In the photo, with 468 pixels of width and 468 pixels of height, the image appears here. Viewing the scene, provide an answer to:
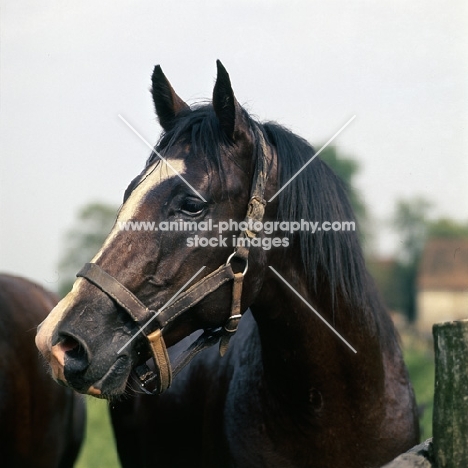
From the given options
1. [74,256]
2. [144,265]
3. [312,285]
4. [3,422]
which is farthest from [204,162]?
[74,256]

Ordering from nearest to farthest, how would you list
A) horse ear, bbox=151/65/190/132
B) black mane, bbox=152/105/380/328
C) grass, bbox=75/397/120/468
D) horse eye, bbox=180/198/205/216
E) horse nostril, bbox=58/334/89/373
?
1. horse nostril, bbox=58/334/89/373
2. horse eye, bbox=180/198/205/216
3. black mane, bbox=152/105/380/328
4. horse ear, bbox=151/65/190/132
5. grass, bbox=75/397/120/468

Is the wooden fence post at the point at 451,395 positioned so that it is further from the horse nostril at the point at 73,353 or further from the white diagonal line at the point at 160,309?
the horse nostril at the point at 73,353

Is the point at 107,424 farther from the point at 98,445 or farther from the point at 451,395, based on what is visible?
the point at 451,395

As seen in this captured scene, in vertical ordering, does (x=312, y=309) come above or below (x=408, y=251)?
above

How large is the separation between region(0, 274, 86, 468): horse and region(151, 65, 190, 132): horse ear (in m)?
2.44

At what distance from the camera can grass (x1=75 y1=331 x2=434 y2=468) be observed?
31.3 feet

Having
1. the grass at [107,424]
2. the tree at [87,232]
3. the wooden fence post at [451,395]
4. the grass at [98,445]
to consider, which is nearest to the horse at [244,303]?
the wooden fence post at [451,395]

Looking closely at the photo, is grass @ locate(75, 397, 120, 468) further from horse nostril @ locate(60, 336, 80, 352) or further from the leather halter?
horse nostril @ locate(60, 336, 80, 352)

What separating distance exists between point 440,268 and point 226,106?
2108 inches

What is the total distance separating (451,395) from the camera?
2.38 m

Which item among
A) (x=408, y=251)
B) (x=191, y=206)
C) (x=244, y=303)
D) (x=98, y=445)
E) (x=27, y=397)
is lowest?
(x=408, y=251)

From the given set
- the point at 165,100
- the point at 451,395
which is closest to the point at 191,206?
the point at 165,100

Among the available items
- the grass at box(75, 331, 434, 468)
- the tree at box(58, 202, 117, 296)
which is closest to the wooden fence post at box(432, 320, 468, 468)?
the grass at box(75, 331, 434, 468)

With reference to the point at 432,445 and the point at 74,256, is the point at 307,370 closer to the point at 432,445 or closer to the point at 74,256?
the point at 432,445
